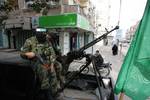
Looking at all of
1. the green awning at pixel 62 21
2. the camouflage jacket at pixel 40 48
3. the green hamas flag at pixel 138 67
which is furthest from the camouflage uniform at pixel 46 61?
the green awning at pixel 62 21

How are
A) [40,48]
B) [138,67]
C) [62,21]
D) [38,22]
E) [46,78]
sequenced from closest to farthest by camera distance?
[138,67] < [46,78] < [40,48] < [62,21] < [38,22]

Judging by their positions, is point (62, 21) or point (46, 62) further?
point (62, 21)

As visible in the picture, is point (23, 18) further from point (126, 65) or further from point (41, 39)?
point (126, 65)

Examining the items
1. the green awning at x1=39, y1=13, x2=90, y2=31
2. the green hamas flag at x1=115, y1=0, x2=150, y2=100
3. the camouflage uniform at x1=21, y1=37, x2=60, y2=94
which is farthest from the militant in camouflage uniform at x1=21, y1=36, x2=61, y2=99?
the green awning at x1=39, y1=13, x2=90, y2=31

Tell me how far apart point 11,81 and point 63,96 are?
71 cm

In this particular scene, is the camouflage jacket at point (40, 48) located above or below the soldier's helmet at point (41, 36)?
below

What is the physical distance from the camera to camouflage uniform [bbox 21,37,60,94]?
7.86 ft

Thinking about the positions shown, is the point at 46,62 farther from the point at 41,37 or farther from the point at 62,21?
the point at 62,21

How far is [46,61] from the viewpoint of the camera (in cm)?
253

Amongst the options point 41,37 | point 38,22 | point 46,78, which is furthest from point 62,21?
point 46,78

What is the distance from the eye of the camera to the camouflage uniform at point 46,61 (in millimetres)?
2395

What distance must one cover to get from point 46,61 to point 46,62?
0.13 ft

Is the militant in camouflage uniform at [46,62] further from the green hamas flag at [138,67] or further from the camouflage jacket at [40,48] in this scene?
the green hamas flag at [138,67]

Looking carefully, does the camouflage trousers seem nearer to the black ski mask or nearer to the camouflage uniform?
the camouflage uniform
